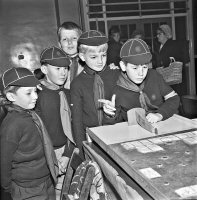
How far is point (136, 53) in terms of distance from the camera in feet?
5.94

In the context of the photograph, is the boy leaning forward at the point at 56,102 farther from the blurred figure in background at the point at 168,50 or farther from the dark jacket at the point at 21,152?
the blurred figure in background at the point at 168,50

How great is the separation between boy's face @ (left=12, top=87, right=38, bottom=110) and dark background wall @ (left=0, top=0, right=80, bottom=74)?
12.3ft

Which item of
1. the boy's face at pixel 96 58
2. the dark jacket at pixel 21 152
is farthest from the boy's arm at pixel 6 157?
the boy's face at pixel 96 58

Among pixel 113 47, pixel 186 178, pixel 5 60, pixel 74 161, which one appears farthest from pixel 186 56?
pixel 186 178

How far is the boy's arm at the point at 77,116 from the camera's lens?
203 centimetres

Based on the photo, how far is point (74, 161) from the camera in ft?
5.70

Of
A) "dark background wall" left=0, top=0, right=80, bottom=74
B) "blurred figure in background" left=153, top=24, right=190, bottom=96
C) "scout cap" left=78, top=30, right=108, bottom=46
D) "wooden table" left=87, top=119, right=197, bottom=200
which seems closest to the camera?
"wooden table" left=87, top=119, right=197, bottom=200

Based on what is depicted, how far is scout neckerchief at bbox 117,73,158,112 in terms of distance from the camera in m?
1.88

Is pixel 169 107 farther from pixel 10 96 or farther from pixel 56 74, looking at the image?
pixel 10 96

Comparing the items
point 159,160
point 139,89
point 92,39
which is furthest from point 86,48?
point 159,160

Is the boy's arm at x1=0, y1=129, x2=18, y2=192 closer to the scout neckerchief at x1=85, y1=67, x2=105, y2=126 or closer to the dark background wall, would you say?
the scout neckerchief at x1=85, y1=67, x2=105, y2=126

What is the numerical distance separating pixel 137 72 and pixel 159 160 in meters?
0.83

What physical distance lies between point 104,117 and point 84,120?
0.18 meters

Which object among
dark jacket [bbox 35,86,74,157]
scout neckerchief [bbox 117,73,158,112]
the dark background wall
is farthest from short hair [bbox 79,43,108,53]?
the dark background wall
